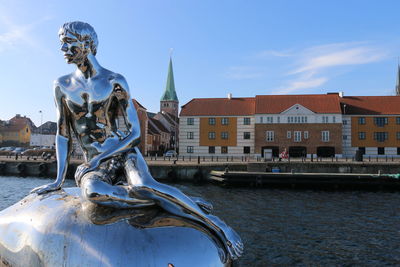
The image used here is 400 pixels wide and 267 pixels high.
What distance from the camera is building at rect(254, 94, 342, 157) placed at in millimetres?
54688

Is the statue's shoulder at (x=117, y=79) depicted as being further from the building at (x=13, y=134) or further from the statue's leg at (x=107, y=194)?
the building at (x=13, y=134)

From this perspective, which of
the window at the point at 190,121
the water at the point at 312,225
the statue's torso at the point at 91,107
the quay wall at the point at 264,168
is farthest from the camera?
the window at the point at 190,121

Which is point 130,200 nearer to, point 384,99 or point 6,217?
point 6,217

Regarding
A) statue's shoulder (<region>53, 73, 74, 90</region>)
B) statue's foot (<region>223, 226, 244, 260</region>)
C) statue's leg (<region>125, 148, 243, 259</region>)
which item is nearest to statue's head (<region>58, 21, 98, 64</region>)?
statue's shoulder (<region>53, 73, 74, 90</region>)

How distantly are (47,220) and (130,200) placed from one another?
1081 millimetres

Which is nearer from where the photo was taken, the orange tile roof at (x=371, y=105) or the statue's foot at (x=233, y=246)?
the statue's foot at (x=233, y=246)

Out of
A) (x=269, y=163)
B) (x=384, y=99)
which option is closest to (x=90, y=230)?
(x=269, y=163)

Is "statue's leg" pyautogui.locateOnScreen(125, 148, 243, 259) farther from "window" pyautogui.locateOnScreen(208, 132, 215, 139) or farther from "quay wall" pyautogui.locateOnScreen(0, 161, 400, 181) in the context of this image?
"window" pyautogui.locateOnScreen(208, 132, 215, 139)

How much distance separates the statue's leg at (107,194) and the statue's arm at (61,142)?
2.41ft

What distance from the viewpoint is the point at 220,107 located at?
204 feet

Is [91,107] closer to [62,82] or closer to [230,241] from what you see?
[62,82]

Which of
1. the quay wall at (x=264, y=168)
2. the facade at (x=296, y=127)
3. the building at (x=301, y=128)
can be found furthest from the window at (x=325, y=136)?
the quay wall at (x=264, y=168)

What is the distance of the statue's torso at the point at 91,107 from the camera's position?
4.56 metres

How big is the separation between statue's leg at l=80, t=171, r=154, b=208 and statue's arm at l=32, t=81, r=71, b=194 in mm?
734
